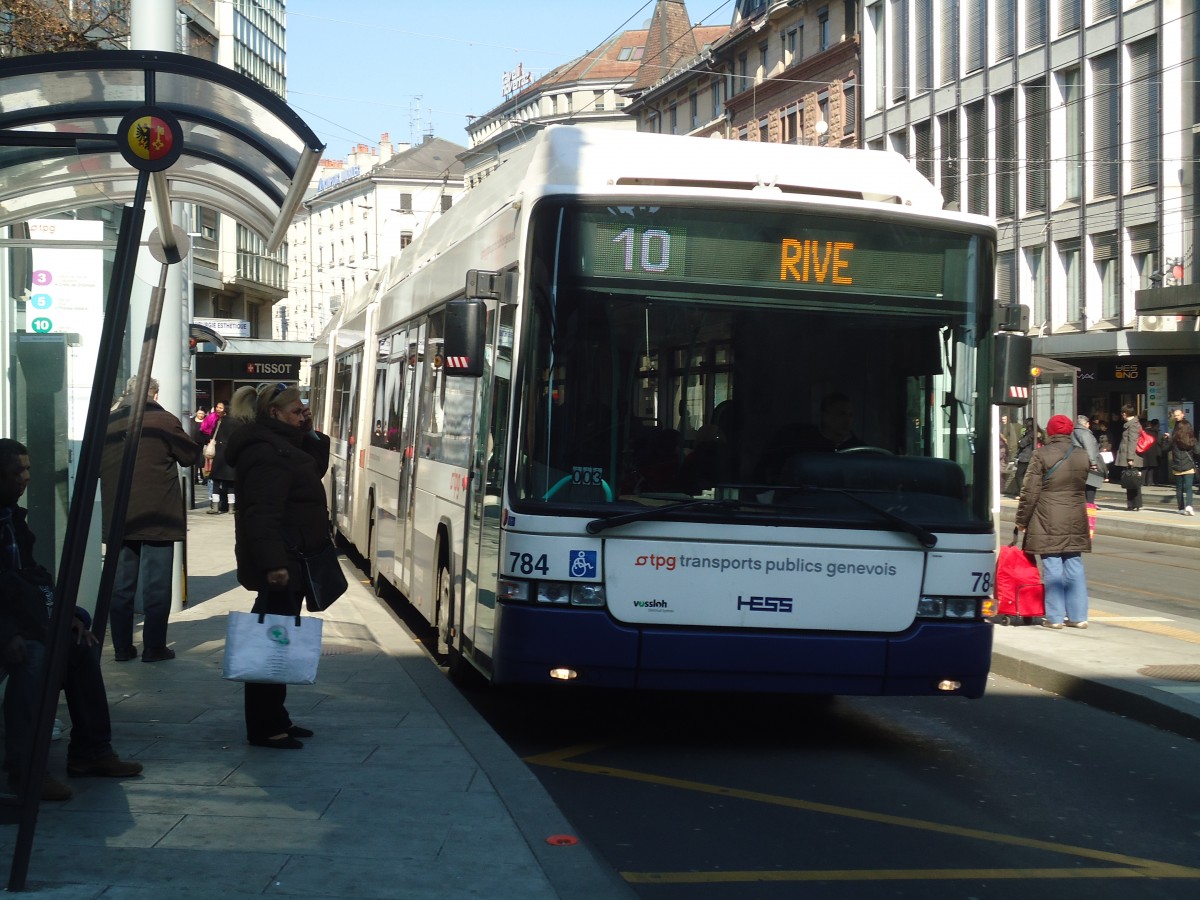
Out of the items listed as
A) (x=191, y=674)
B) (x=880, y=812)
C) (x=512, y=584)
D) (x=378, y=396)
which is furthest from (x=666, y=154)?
(x=378, y=396)

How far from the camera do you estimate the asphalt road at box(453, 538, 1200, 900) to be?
5949 millimetres

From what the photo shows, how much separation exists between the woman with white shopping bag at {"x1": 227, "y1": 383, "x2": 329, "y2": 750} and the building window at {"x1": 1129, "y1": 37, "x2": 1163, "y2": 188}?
34.2 meters

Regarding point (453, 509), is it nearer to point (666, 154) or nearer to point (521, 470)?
point (521, 470)

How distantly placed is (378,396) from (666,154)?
7.69 m

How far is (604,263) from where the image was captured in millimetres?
7938

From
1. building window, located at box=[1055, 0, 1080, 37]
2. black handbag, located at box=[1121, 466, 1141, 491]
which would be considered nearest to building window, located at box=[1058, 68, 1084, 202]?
building window, located at box=[1055, 0, 1080, 37]

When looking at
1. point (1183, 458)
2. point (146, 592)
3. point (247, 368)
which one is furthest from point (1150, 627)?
point (247, 368)

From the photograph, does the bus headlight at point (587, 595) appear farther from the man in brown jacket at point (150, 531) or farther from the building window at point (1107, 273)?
the building window at point (1107, 273)

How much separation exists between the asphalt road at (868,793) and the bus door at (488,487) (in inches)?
27.3

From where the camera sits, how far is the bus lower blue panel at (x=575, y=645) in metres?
7.79

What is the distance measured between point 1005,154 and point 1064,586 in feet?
113

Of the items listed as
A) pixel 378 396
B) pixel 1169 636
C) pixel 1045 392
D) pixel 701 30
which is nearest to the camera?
pixel 1169 636

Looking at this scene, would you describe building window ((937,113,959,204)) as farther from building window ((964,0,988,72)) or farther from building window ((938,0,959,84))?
building window ((964,0,988,72))

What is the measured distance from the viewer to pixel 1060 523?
1269cm
